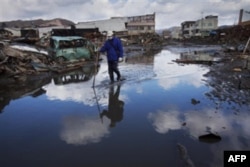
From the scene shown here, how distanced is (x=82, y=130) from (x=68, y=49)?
40.6 ft

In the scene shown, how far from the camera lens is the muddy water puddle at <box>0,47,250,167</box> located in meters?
4.32

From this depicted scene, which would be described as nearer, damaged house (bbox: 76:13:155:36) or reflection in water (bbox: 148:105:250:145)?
reflection in water (bbox: 148:105:250:145)

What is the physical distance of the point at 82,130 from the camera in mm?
5504

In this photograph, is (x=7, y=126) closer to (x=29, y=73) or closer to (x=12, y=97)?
(x=12, y=97)

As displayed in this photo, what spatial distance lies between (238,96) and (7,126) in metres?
6.38

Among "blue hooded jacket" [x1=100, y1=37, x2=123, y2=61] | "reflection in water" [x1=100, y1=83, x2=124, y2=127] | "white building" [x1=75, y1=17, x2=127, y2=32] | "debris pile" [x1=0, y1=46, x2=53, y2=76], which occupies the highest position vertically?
"white building" [x1=75, y1=17, x2=127, y2=32]

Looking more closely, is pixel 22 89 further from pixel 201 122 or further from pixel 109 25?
pixel 109 25

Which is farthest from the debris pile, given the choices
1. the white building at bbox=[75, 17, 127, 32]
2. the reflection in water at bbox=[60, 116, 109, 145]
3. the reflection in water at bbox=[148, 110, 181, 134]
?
the white building at bbox=[75, 17, 127, 32]

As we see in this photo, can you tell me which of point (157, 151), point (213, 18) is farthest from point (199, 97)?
point (213, 18)

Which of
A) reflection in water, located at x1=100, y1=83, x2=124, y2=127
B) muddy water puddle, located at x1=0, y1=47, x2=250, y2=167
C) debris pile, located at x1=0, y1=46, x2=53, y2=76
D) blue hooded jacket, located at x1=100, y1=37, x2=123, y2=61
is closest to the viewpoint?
muddy water puddle, located at x1=0, y1=47, x2=250, y2=167

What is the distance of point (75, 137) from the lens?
516 centimetres

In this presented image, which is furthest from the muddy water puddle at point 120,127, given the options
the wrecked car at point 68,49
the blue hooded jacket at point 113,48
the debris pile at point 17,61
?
the wrecked car at point 68,49

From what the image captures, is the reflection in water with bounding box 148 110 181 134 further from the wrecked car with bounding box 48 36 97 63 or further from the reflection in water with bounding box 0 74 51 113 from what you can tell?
the wrecked car with bounding box 48 36 97 63

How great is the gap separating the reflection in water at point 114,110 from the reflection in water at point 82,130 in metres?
0.36
